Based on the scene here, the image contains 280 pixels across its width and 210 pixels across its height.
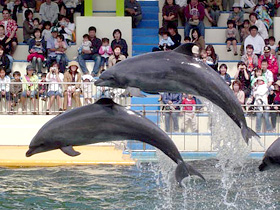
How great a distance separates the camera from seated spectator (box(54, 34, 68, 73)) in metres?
22.8

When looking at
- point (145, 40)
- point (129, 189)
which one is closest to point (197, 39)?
point (145, 40)

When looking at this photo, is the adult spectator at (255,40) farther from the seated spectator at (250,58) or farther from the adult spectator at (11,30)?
the adult spectator at (11,30)

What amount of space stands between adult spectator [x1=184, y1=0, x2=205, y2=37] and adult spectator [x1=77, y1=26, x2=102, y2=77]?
9.84 ft

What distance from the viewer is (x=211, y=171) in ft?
54.7

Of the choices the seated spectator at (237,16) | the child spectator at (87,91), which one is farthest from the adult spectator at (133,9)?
the child spectator at (87,91)

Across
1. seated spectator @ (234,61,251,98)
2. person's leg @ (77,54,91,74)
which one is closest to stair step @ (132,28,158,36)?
person's leg @ (77,54,91,74)

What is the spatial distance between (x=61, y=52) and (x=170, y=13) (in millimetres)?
3953

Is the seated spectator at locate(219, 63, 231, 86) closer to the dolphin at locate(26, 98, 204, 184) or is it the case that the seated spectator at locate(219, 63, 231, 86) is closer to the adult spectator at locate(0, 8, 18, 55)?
the adult spectator at locate(0, 8, 18, 55)

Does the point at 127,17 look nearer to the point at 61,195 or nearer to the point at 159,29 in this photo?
the point at 159,29

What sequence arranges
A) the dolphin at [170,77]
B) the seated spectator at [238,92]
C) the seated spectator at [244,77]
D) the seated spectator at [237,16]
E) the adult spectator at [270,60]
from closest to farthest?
the dolphin at [170,77], the seated spectator at [238,92], the seated spectator at [244,77], the adult spectator at [270,60], the seated spectator at [237,16]

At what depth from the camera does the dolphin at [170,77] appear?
9.09 metres

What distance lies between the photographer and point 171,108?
1884cm

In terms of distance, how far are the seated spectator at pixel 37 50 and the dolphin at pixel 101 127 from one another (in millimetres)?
13353

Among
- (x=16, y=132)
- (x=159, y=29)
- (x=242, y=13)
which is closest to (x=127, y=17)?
(x=159, y=29)
